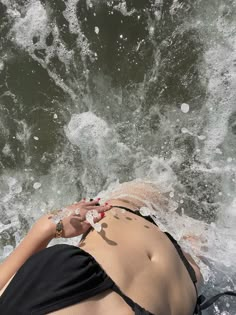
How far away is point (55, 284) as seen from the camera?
1080mm

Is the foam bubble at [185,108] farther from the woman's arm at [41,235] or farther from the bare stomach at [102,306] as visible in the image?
the bare stomach at [102,306]

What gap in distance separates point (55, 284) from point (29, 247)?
22cm

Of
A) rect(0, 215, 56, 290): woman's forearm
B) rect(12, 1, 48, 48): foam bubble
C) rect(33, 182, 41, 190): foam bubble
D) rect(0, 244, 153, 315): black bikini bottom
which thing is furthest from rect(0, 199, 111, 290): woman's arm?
rect(12, 1, 48, 48): foam bubble

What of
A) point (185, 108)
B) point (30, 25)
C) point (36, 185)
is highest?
point (30, 25)

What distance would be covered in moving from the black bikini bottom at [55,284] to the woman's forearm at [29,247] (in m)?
0.11

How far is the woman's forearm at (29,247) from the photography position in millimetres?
1241

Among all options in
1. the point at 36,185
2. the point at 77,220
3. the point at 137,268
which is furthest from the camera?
the point at 36,185

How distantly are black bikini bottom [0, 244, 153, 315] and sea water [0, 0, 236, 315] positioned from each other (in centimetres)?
62

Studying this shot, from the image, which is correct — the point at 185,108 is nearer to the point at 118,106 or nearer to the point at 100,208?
the point at 118,106

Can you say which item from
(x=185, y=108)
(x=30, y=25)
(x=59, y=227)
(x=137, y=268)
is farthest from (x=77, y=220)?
(x=30, y=25)

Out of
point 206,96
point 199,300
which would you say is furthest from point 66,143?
point 199,300

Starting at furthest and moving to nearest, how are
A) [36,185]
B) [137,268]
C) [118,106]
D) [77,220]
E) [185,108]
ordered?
[36,185] → [118,106] → [185,108] → [77,220] → [137,268]

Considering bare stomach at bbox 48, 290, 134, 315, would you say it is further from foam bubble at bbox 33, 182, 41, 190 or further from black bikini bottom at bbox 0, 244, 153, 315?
foam bubble at bbox 33, 182, 41, 190

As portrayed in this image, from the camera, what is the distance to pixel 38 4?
2289 millimetres
